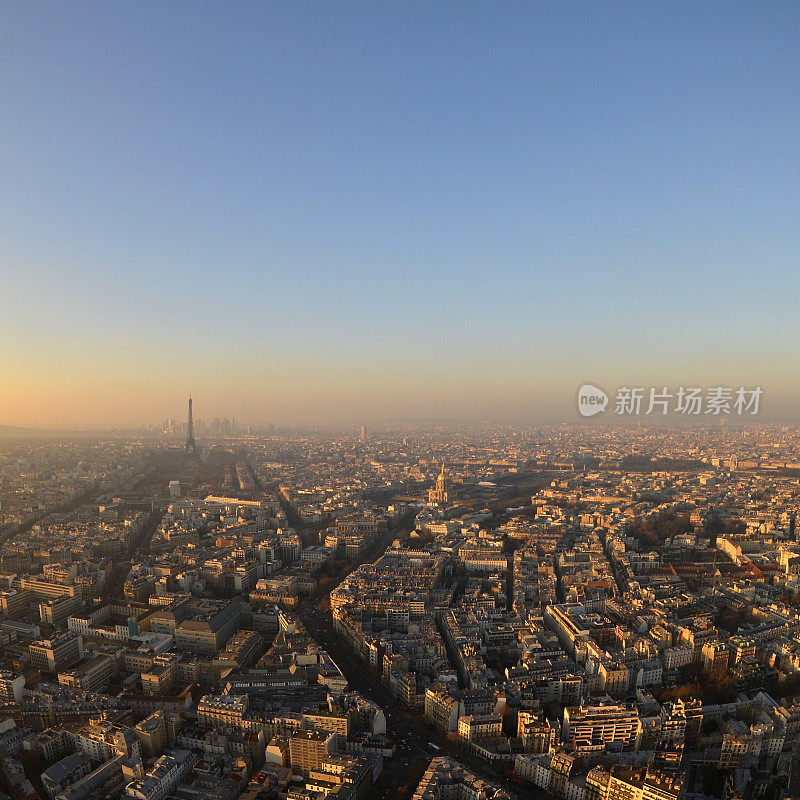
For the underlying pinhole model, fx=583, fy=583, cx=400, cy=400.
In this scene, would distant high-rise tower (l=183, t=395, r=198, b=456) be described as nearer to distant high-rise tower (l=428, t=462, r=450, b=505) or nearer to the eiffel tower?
the eiffel tower

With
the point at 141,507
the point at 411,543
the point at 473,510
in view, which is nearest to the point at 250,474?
the point at 141,507

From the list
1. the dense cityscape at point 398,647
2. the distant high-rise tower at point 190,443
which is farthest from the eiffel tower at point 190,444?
the dense cityscape at point 398,647

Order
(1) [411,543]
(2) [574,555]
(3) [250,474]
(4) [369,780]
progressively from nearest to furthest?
(4) [369,780] < (2) [574,555] < (1) [411,543] < (3) [250,474]

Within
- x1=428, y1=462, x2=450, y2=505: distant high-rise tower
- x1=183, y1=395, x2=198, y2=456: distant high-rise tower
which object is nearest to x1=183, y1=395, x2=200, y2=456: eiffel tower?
x1=183, y1=395, x2=198, y2=456: distant high-rise tower

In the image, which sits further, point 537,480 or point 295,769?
point 537,480

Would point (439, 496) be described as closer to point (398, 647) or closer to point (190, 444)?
point (398, 647)

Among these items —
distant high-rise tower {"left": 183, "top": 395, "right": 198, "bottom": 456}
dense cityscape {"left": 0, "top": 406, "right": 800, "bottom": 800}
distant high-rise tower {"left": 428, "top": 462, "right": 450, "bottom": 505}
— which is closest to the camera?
dense cityscape {"left": 0, "top": 406, "right": 800, "bottom": 800}

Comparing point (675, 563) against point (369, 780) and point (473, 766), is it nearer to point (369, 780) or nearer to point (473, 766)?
point (473, 766)

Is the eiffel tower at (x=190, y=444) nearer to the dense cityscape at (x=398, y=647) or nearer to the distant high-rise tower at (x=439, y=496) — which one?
the dense cityscape at (x=398, y=647)
